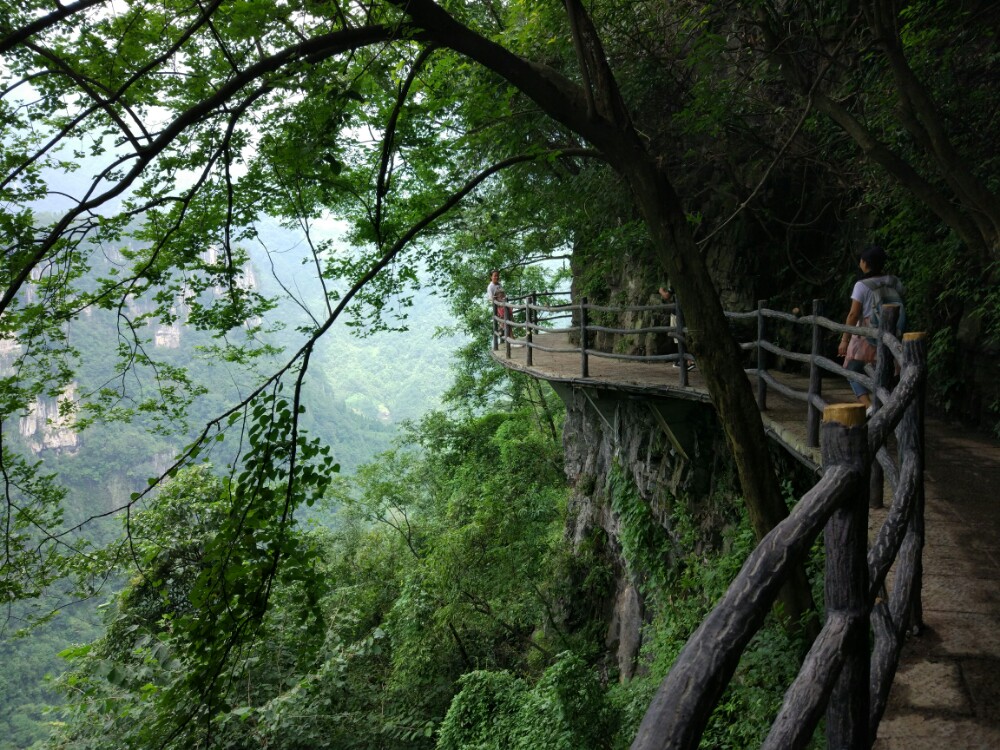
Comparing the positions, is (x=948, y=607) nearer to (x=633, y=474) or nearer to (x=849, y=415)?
(x=849, y=415)

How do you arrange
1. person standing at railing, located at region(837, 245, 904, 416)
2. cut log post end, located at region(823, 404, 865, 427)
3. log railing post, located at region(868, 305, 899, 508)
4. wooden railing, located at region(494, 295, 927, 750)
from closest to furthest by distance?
wooden railing, located at region(494, 295, 927, 750) → cut log post end, located at region(823, 404, 865, 427) → log railing post, located at region(868, 305, 899, 508) → person standing at railing, located at region(837, 245, 904, 416)

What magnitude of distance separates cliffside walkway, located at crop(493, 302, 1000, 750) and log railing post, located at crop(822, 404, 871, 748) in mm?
78

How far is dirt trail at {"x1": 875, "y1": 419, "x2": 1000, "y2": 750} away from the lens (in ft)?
7.72

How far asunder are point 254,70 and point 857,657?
3685 millimetres

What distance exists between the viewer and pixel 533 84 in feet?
14.1

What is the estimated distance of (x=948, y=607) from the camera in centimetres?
315

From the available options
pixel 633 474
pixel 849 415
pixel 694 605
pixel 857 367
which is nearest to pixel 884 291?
pixel 857 367

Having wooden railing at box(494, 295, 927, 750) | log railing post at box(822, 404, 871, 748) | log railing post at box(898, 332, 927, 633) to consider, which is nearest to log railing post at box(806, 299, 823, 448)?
log railing post at box(898, 332, 927, 633)

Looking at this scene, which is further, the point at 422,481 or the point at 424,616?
the point at 422,481

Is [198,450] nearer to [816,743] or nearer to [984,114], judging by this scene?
[816,743]

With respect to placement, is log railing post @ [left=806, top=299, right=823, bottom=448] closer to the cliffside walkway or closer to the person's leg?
the cliffside walkway

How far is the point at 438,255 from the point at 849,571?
8.55m

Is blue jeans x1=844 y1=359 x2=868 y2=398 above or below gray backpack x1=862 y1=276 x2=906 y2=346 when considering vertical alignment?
below

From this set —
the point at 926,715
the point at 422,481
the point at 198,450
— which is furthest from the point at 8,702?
the point at 926,715
